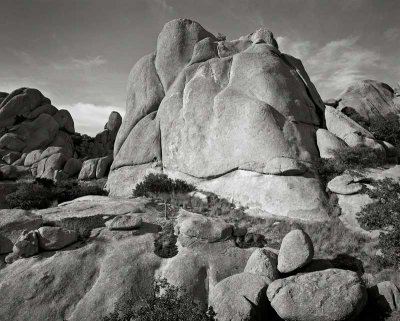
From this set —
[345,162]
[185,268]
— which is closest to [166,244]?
[185,268]

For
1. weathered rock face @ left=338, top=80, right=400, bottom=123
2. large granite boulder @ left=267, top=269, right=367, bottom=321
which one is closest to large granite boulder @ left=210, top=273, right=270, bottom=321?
large granite boulder @ left=267, top=269, right=367, bottom=321

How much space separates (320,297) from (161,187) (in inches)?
538

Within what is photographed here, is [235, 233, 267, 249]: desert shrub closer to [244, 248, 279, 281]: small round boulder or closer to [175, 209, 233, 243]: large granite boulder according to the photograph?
[175, 209, 233, 243]: large granite boulder

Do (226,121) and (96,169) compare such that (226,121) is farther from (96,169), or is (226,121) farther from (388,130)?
(96,169)

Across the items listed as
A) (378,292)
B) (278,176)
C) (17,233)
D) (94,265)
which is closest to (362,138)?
(278,176)

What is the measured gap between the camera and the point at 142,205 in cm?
1764

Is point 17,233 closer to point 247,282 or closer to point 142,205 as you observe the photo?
point 142,205

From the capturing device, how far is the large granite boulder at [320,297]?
9.74 metres

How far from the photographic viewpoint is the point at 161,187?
21906 mm

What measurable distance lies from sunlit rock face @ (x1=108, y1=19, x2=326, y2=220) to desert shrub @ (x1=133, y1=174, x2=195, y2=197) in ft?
3.17

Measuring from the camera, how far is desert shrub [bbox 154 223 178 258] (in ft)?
43.7

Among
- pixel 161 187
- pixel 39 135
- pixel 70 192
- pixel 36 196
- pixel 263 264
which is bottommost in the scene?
pixel 263 264

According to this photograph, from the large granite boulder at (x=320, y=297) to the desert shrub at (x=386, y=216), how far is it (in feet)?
11.4

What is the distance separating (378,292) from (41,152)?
45442mm
